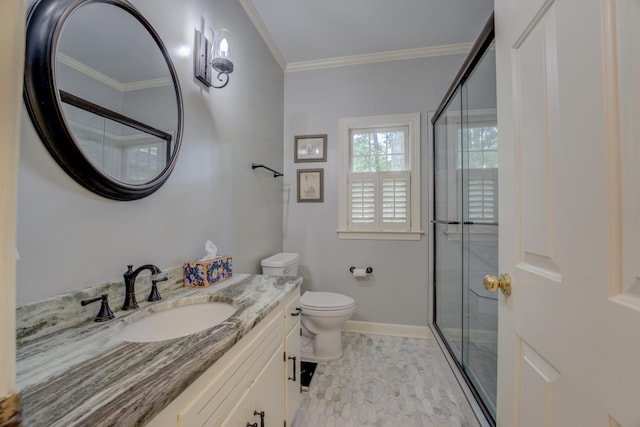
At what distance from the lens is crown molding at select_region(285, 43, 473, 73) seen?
2.29 metres

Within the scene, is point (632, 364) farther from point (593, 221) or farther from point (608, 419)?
point (593, 221)

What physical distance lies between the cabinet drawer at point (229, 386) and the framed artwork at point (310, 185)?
5.30 ft

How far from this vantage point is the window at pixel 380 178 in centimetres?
237

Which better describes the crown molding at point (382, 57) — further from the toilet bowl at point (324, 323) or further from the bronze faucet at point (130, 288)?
the bronze faucet at point (130, 288)

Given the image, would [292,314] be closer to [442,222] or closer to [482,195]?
[482,195]

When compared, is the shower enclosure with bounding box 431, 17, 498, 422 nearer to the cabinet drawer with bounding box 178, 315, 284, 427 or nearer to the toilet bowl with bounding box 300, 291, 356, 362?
the toilet bowl with bounding box 300, 291, 356, 362

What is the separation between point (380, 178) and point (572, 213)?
1.96 m

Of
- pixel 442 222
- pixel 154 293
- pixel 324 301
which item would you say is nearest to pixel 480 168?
pixel 442 222

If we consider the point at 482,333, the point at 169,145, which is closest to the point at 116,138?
the point at 169,145

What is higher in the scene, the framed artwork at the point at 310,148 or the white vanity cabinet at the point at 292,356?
the framed artwork at the point at 310,148

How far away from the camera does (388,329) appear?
2.38m

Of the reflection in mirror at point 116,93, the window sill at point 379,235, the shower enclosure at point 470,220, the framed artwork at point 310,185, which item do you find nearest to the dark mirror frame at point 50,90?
the reflection in mirror at point 116,93

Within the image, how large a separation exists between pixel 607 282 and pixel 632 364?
0.39ft

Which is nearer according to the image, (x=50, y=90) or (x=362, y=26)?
(x=50, y=90)
